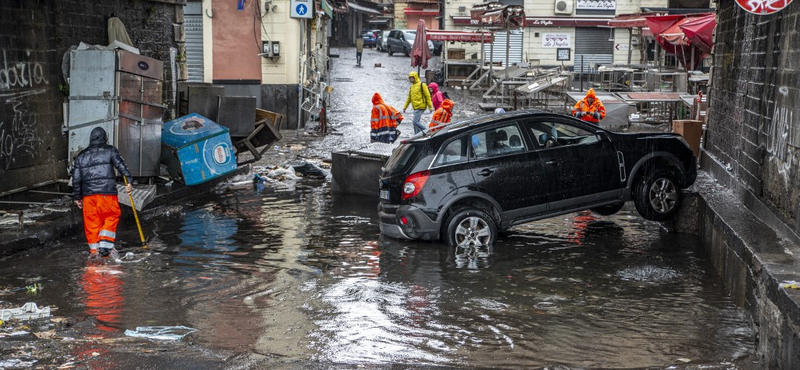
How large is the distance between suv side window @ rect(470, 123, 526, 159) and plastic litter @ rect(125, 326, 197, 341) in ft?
15.0

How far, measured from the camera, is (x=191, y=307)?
334 inches

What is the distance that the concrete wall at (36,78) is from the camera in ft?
42.4

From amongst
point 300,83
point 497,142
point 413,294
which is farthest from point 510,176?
point 300,83

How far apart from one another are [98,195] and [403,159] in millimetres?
3579

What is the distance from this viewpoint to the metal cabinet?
13578mm

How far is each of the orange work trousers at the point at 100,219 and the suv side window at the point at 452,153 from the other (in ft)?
12.5

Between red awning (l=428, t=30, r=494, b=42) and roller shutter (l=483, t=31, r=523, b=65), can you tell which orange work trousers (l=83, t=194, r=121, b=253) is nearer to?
red awning (l=428, t=30, r=494, b=42)

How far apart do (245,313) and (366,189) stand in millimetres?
7425

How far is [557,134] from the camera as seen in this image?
11.5m

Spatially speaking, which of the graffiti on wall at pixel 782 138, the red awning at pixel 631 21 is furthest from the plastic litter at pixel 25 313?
the red awning at pixel 631 21

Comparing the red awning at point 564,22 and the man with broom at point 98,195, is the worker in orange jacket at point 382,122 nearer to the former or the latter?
the man with broom at point 98,195

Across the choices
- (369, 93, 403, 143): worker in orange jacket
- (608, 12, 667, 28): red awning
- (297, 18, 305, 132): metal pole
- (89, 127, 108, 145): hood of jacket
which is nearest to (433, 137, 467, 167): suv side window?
(89, 127, 108, 145): hood of jacket

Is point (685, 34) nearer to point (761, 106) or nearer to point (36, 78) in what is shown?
point (761, 106)

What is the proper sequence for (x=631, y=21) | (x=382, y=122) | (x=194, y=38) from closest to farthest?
(x=382, y=122) → (x=194, y=38) → (x=631, y=21)
